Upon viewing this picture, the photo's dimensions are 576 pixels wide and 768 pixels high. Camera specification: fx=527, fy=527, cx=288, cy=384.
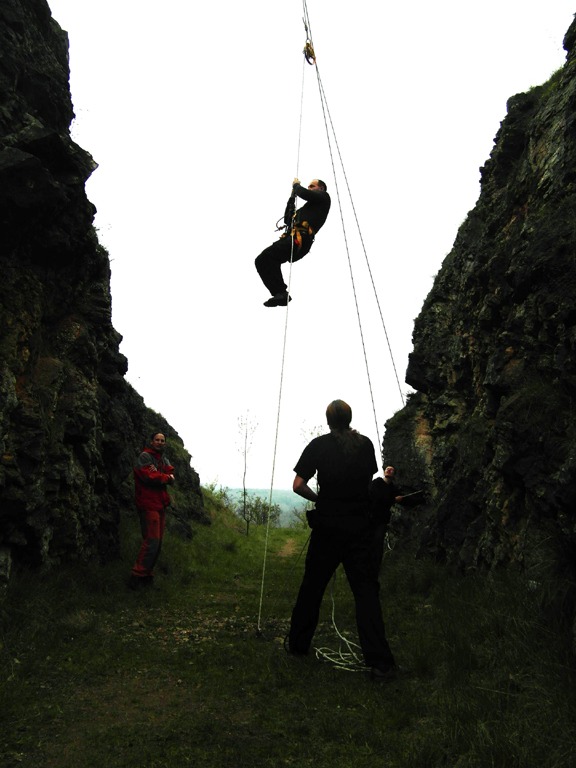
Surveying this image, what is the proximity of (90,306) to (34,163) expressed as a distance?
3278mm

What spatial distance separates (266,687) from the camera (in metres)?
4.46

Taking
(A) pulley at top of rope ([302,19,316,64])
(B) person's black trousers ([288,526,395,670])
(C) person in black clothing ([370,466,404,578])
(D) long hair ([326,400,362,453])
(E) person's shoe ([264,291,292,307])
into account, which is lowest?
(B) person's black trousers ([288,526,395,670])

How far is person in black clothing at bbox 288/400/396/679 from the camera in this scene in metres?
5.17

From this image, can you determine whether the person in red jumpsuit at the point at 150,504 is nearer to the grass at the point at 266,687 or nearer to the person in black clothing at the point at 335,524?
the grass at the point at 266,687

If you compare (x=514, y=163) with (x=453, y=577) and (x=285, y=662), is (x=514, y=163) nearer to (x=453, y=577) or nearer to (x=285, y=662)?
(x=453, y=577)

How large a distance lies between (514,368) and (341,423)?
345cm

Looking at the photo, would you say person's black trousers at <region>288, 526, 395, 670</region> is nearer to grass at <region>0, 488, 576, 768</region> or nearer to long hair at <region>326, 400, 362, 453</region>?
grass at <region>0, 488, 576, 768</region>

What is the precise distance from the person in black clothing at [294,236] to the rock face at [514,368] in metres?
3.16

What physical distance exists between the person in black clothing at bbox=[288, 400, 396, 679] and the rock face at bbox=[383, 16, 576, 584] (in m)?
1.73

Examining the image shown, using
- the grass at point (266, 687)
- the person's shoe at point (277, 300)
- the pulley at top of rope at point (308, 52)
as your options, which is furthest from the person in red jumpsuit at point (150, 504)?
the pulley at top of rope at point (308, 52)

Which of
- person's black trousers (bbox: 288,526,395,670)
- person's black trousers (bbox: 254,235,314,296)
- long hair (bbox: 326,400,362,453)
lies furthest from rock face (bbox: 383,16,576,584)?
person's black trousers (bbox: 254,235,314,296)

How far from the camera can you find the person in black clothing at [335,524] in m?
5.17

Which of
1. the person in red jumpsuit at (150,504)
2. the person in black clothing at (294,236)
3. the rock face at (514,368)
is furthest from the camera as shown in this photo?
the person in black clothing at (294,236)

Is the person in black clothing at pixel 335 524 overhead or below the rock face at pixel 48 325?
below
